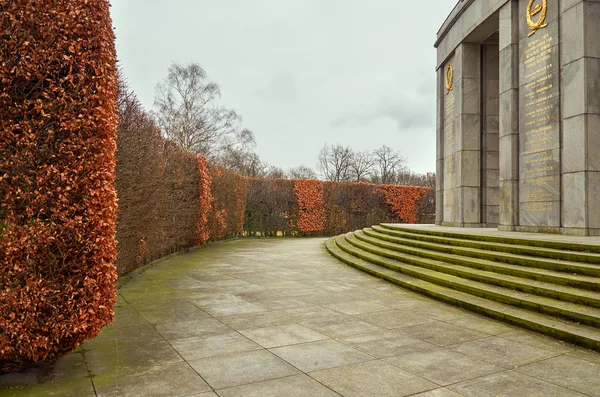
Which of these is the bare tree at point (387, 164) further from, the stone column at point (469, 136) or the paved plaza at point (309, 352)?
the paved plaza at point (309, 352)

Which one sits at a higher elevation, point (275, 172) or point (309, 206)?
point (275, 172)

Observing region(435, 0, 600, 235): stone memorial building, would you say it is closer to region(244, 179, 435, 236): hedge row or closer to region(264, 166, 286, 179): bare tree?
region(244, 179, 435, 236): hedge row

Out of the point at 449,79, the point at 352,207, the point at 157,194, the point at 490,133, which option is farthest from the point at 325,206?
the point at 157,194

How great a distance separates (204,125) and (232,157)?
304 inches

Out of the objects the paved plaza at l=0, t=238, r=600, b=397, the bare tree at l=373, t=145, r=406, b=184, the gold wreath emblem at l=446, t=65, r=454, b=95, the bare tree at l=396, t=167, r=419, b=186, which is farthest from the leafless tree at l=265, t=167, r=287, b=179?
the paved plaza at l=0, t=238, r=600, b=397

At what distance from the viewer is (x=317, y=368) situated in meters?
3.96

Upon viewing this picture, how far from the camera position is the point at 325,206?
80.9ft

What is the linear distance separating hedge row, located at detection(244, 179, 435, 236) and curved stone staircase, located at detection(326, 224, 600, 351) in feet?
41.7

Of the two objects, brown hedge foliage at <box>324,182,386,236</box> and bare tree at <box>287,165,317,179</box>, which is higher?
bare tree at <box>287,165,317,179</box>

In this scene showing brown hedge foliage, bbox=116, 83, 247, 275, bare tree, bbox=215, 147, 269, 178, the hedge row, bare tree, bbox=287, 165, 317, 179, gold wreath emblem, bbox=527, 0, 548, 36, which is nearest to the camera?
brown hedge foliage, bbox=116, 83, 247, 275

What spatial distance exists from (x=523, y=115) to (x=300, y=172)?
51777mm

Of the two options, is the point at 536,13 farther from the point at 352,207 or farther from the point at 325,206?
the point at 352,207

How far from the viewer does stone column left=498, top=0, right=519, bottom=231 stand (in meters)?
11.9

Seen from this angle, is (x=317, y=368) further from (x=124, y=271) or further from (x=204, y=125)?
(x=204, y=125)
